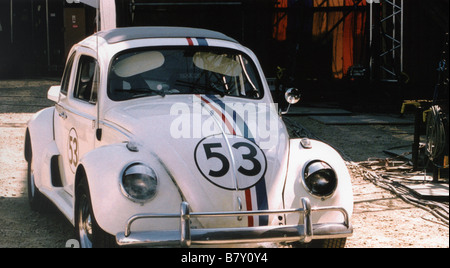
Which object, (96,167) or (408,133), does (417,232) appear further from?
(408,133)

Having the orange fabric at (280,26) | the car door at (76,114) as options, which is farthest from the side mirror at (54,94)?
the orange fabric at (280,26)

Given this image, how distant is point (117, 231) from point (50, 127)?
2.56 metres

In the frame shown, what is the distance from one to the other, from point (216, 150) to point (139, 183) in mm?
582

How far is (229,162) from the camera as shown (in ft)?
14.2

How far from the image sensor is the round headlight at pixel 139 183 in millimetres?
4090

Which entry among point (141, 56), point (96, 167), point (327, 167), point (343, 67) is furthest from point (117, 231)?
point (343, 67)

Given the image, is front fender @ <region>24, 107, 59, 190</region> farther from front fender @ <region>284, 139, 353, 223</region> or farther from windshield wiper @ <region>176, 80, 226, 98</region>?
front fender @ <region>284, 139, 353, 223</region>

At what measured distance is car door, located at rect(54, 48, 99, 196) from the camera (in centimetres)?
535

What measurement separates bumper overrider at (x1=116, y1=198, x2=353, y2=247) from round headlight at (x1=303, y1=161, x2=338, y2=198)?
0.29m

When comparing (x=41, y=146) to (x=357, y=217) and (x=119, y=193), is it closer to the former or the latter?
(x=119, y=193)

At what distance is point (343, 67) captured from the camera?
18.8 m

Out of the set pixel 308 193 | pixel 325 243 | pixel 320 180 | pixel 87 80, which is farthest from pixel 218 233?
pixel 87 80

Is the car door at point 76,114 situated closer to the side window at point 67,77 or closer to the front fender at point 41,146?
the side window at point 67,77

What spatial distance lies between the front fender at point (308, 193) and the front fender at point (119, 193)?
2.49ft
